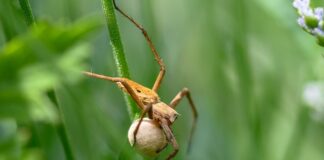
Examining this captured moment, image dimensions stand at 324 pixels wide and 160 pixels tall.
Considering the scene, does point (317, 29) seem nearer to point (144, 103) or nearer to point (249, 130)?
point (144, 103)

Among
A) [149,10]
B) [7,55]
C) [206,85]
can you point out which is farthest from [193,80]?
[7,55]

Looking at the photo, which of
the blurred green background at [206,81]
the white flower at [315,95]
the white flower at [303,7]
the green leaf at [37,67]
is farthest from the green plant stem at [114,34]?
the white flower at [315,95]

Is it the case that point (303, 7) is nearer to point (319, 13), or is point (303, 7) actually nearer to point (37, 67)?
point (319, 13)

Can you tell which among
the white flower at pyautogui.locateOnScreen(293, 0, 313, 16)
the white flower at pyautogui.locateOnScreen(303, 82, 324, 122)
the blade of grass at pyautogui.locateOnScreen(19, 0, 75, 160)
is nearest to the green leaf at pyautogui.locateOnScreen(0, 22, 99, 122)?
the blade of grass at pyautogui.locateOnScreen(19, 0, 75, 160)

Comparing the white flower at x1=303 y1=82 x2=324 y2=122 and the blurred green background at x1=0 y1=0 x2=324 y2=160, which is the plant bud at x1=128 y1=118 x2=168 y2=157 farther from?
the white flower at x1=303 y1=82 x2=324 y2=122

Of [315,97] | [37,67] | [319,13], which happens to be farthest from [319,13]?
[315,97]

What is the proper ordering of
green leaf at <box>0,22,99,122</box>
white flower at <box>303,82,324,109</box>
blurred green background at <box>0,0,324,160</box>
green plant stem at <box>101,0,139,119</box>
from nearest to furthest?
green leaf at <box>0,22,99,122</box>, green plant stem at <box>101,0,139,119</box>, blurred green background at <box>0,0,324,160</box>, white flower at <box>303,82,324,109</box>

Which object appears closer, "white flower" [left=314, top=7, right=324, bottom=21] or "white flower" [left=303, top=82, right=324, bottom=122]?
"white flower" [left=314, top=7, right=324, bottom=21]

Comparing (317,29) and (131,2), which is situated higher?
(131,2)
